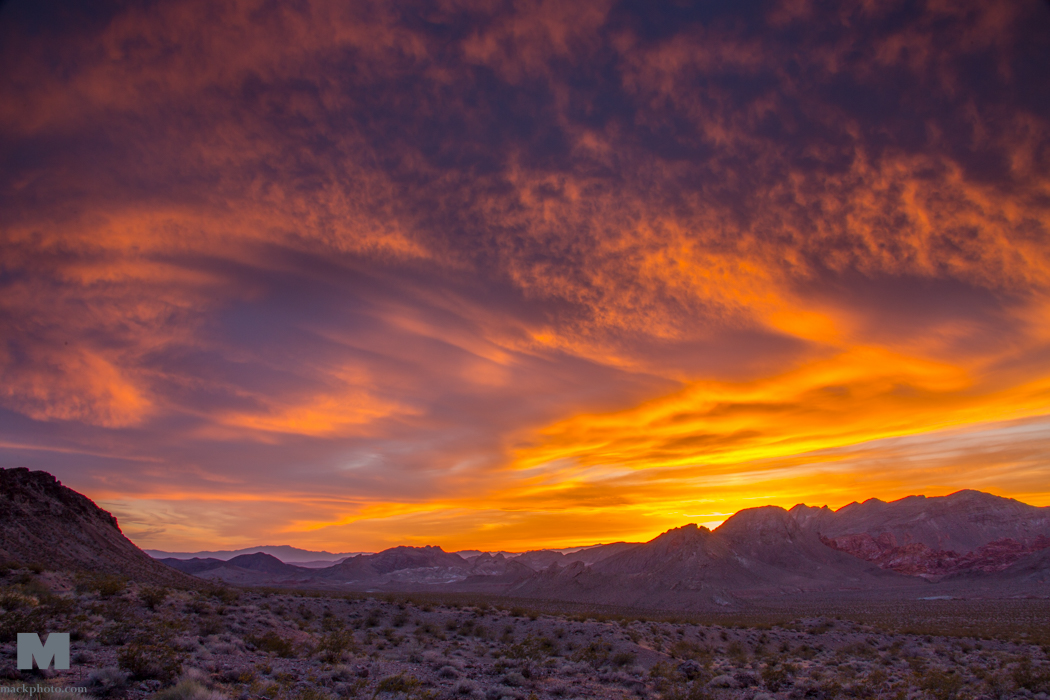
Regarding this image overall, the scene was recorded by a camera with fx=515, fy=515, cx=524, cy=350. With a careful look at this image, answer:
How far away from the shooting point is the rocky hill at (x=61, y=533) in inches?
1400

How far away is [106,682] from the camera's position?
10.6 m

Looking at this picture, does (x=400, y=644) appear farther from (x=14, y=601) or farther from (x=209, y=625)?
(x=14, y=601)

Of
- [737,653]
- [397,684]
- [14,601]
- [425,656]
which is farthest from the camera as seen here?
[737,653]

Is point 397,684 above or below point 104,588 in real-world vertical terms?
below

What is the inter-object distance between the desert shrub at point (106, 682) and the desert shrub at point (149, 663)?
42 cm

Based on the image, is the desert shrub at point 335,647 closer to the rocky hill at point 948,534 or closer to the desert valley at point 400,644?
the desert valley at point 400,644

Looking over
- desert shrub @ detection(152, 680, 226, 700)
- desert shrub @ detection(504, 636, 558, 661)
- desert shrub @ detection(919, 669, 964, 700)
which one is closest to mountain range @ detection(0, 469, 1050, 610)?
desert shrub @ detection(504, 636, 558, 661)

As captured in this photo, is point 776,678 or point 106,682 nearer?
point 106,682

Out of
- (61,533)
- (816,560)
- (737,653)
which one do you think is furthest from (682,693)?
(816,560)

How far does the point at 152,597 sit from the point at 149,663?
11.3 m

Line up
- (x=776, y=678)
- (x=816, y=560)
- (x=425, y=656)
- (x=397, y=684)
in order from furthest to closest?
(x=816, y=560)
(x=425, y=656)
(x=776, y=678)
(x=397, y=684)

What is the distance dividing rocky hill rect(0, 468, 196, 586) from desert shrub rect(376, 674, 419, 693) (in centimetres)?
2917

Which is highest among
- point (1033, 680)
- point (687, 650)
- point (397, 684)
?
point (397, 684)

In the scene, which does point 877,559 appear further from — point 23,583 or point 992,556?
point 23,583
